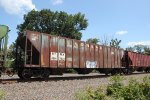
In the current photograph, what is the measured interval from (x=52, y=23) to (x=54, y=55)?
169 ft

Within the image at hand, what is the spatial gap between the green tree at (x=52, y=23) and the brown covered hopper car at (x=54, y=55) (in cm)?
4414

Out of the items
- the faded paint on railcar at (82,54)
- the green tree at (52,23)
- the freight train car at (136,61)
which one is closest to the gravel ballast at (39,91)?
the faded paint on railcar at (82,54)

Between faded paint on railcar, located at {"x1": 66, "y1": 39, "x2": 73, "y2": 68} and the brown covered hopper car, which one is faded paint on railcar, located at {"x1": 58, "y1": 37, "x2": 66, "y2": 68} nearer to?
the brown covered hopper car

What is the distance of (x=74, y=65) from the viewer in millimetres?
25016

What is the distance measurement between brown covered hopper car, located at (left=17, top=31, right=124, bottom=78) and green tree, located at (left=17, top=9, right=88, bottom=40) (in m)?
44.1

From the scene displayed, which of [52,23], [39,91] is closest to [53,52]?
[39,91]

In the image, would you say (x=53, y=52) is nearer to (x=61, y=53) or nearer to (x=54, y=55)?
(x=54, y=55)

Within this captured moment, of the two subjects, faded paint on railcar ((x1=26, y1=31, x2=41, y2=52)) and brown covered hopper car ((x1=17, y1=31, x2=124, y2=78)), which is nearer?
faded paint on railcar ((x1=26, y1=31, x2=41, y2=52))

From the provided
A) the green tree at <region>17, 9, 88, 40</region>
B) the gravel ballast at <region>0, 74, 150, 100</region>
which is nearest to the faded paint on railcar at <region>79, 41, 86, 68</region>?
the gravel ballast at <region>0, 74, 150, 100</region>

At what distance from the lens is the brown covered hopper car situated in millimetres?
20969

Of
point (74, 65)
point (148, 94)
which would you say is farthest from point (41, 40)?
point (148, 94)

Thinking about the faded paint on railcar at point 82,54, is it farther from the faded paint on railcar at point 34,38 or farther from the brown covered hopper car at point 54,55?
the faded paint on railcar at point 34,38

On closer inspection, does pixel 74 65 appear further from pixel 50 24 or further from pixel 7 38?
pixel 50 24

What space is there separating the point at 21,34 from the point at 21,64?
7.18 feet
